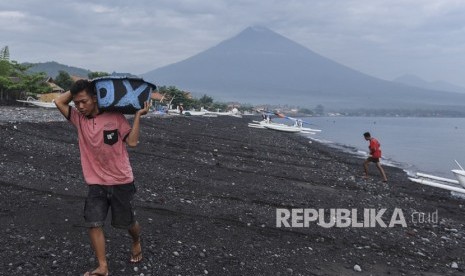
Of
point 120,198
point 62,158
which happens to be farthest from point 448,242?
point 62,158

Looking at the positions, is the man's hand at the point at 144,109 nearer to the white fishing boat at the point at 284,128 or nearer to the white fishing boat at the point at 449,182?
the white fishing boat at the point at 449,182

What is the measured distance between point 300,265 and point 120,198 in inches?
121

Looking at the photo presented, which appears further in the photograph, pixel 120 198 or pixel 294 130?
pixel 294 130

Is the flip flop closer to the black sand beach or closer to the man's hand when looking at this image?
the black sand beach

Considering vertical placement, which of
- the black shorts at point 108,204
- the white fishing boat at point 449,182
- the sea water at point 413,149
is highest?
the black shorts at point 108,204

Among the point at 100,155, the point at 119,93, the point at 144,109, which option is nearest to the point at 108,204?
the point at 100,155

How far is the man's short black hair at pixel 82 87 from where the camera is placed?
4344 millimetres

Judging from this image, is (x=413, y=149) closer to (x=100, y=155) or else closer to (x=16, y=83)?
(x=16, y=83)

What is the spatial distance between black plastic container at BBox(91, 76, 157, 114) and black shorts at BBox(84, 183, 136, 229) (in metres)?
0.85

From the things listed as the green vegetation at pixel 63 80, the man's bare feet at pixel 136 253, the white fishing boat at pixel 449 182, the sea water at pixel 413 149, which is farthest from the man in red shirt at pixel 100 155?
the green vegetation at pixel 63 80

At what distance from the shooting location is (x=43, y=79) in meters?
44.5

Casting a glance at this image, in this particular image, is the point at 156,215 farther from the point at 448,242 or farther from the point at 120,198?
the point at 448,242

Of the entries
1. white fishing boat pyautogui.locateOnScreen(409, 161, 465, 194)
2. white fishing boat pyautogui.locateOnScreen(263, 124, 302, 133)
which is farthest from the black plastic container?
white fishing boat pyautogui.locateOnScreen(263, 124, 302, 133)

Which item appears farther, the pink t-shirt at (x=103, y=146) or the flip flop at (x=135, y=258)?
the flip flop at (x=135, y=258)
